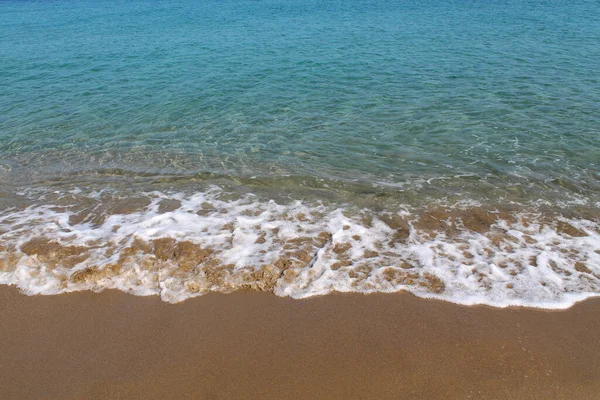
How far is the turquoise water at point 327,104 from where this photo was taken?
9906 mm

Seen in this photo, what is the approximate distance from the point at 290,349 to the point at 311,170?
524cm

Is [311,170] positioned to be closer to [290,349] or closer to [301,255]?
[301,255]

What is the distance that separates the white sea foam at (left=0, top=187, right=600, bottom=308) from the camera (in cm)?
597

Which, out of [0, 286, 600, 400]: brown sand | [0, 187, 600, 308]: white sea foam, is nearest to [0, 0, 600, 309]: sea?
[0, 187, 600, 308]: white sea foam

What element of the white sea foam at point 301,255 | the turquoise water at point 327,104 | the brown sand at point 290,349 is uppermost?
the brown sand at point 290,349

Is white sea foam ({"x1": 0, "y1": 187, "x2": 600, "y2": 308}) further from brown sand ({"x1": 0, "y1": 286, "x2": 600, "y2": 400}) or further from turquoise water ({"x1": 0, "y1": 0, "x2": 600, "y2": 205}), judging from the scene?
turquoise water ({"x1": 0, "y1": 0, "x2": 600, "y2": 205})

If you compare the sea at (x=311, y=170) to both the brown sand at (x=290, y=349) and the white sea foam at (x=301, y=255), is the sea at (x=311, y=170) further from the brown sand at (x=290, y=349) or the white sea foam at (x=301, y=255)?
the brown sand at (x=290, y=349)

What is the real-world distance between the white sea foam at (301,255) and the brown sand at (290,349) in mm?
294

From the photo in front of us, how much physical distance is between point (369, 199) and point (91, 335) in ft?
16.9

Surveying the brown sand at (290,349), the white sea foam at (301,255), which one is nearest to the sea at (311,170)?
the white sea foam at (301,255)

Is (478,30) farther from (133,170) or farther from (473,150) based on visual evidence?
(133,170)

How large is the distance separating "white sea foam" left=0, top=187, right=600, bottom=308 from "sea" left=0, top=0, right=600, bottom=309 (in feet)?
0.11

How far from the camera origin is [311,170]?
969 cm

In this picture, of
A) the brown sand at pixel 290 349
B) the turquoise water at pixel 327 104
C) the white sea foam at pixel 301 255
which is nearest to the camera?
the brown sand at pixel 290 349
